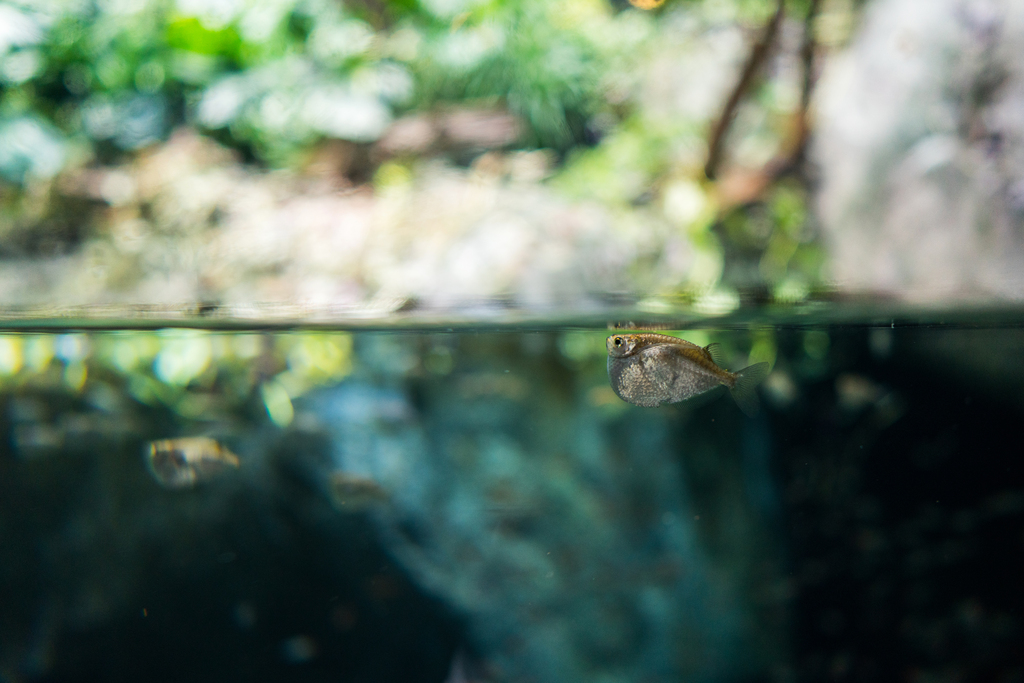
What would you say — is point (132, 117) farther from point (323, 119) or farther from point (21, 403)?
point (21, 403)

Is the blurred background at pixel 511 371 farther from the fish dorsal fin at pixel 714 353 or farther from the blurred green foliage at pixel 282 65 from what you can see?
the fish dorsal fin at pixel 714 353

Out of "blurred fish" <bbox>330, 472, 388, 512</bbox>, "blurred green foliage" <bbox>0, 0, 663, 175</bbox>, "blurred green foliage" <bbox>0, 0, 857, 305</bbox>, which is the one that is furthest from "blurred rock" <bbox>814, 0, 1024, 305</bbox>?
"blurred fish" <bbox>330, 472, 388, 512</bbox>

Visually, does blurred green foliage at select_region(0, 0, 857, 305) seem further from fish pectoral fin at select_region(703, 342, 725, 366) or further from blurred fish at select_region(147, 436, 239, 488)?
fish pectoral fin at select_region(703, 342, 725, 366)

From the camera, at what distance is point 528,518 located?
448 cm

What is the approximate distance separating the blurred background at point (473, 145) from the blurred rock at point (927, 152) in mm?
21

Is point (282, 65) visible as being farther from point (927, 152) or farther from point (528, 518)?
point (927, 152)

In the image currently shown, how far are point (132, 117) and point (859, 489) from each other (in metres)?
7.56

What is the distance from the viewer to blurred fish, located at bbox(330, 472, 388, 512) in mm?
4660

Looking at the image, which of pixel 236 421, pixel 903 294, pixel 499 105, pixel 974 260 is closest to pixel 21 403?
pixel 236 421

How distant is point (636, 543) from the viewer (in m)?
4.63

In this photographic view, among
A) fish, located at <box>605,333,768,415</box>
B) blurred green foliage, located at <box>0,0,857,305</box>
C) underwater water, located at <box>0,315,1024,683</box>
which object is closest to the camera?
fish, located at <box>605,333,768,415</box>

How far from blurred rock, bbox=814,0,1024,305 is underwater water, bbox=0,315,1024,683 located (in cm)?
65

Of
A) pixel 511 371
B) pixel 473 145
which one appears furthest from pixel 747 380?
pixel 473 145

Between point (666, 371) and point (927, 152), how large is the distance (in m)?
3.90
